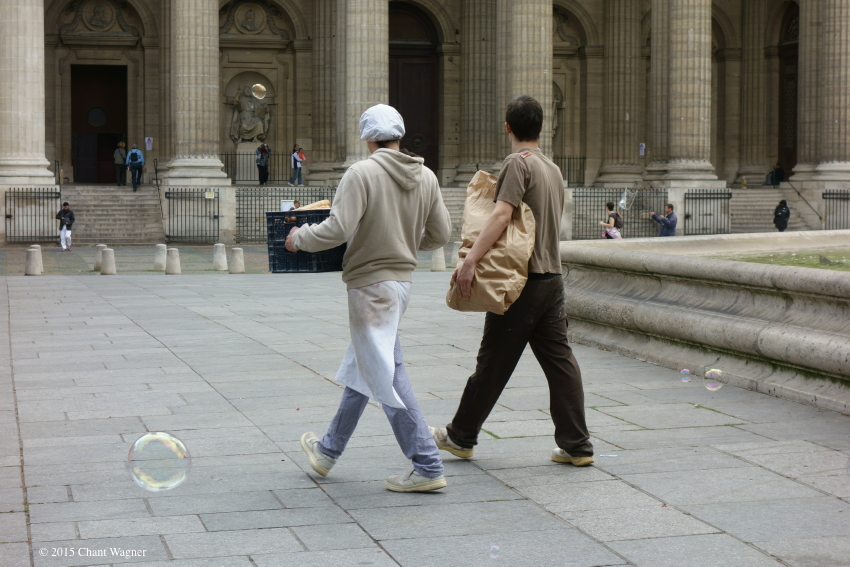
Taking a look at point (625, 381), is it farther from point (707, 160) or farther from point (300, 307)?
point (707, 160)

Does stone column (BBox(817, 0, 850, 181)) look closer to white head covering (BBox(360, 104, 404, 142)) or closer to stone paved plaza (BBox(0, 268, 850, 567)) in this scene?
stone paved plaza (BBox(0, 268, 850, 567))

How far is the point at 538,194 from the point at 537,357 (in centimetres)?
90

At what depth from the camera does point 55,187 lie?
2973cm

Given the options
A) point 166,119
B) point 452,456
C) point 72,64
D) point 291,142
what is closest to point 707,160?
point 291,142

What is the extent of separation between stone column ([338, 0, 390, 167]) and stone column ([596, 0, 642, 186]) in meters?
10.6

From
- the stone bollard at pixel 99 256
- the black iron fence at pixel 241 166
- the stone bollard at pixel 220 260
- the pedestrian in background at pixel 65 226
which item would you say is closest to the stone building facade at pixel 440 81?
the black iron fence at pixel 241 166

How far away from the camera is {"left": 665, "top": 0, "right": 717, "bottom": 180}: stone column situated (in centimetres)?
3231

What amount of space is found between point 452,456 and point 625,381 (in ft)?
9.22

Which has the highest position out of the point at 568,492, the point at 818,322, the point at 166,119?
the point at 166,119

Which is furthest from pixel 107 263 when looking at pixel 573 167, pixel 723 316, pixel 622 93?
pixel 573 167

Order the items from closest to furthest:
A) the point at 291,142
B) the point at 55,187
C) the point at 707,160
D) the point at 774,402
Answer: the point at 774,402
the point at 55,187
the point at 707,160
the point at 291,142

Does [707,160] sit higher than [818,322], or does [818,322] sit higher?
[707,160]

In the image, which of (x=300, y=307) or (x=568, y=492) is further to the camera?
(x=300, y=307)

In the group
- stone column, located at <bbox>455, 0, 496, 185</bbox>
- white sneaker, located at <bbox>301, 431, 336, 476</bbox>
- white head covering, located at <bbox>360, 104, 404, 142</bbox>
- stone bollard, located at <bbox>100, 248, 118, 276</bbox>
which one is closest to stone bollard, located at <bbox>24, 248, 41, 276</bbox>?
stone bollard, located at <bbox>100, 248, 118, 276</bbox>
